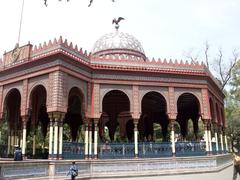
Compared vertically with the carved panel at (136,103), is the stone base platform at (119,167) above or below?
below

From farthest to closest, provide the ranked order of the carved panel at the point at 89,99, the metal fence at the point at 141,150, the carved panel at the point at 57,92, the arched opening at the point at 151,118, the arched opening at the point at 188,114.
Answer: the arched opening at the point at 151,118 < the arched opening at the point at 188,114 < the carved panel at the point at 89,99 < the metal fence at the point at 141,150 < the carved panel at the point at 57,92

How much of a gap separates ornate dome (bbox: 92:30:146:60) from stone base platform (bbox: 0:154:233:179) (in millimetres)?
8457

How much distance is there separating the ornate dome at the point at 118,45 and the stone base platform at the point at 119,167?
27.7 ft

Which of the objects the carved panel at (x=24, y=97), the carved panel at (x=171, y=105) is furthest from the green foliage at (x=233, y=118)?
the carved panel at (x=24, y=97)

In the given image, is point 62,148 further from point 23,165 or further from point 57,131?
point 23,165

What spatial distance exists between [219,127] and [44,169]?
47.9 feet

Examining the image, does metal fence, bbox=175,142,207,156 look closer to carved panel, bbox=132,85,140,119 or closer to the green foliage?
carved panel, bbox=132,85,140,119

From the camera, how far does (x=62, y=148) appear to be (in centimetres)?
1342

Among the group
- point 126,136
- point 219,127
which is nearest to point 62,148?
point 126,136

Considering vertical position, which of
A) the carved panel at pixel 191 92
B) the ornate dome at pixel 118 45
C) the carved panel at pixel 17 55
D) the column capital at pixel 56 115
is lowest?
the column capital at pixel 56 115

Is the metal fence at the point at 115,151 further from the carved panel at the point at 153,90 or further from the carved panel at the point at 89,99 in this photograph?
the carved panel at the point at 153,90

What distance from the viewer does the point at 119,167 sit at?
568 inches

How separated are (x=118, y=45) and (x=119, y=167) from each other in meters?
9.33

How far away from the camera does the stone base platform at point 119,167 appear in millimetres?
11469
